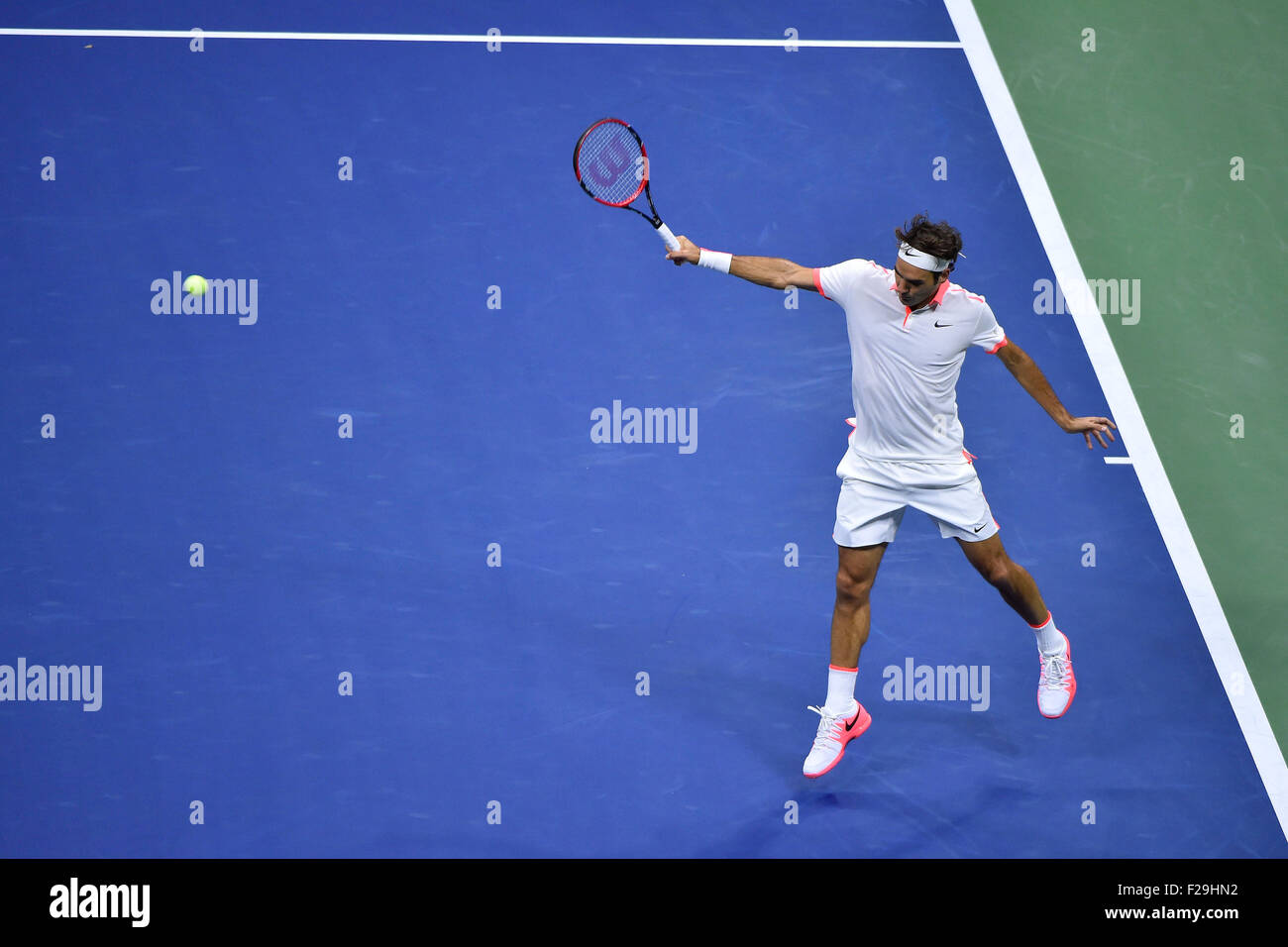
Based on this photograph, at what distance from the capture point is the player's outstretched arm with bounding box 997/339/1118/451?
6.12m

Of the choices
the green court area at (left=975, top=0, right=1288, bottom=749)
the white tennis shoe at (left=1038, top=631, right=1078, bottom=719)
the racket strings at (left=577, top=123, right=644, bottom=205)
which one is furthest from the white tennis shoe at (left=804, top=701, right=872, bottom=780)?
the racket strings at (left=577, top=123, right=644, bottom=205)

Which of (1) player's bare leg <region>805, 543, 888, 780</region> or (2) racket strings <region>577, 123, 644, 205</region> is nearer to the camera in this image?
(1) player's bare leg <region>805, 543, 888, 780</region>

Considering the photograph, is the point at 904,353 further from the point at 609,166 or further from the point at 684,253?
the point at 609,166

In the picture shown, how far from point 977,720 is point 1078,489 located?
1610 mm

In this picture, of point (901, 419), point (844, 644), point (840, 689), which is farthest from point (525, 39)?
point (840, 689)

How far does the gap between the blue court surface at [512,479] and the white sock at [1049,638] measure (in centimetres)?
33

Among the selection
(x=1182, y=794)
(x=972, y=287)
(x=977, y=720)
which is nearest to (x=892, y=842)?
(x=977, y=720)

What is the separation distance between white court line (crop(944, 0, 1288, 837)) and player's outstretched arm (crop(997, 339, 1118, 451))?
4.64 feet

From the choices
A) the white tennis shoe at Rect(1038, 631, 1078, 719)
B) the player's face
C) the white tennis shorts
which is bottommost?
the white tennis shoe at Rect(1038, 631, 1078, 719)

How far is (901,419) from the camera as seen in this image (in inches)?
237

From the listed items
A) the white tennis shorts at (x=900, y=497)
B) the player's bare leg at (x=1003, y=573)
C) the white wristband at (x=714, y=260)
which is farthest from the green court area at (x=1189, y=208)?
the white wristband at (x=714, y=260)

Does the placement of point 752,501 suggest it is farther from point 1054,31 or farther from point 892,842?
point 1054,31

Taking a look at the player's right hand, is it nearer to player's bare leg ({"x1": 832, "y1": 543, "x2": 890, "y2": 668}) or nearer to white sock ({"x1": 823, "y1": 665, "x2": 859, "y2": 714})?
player's bare leg ({"x1": 832, "y1": 543, "x2": 890, "y2": 668})

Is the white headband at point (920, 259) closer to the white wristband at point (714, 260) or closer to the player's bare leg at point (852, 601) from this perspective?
the white wristband at point (714, 260)
